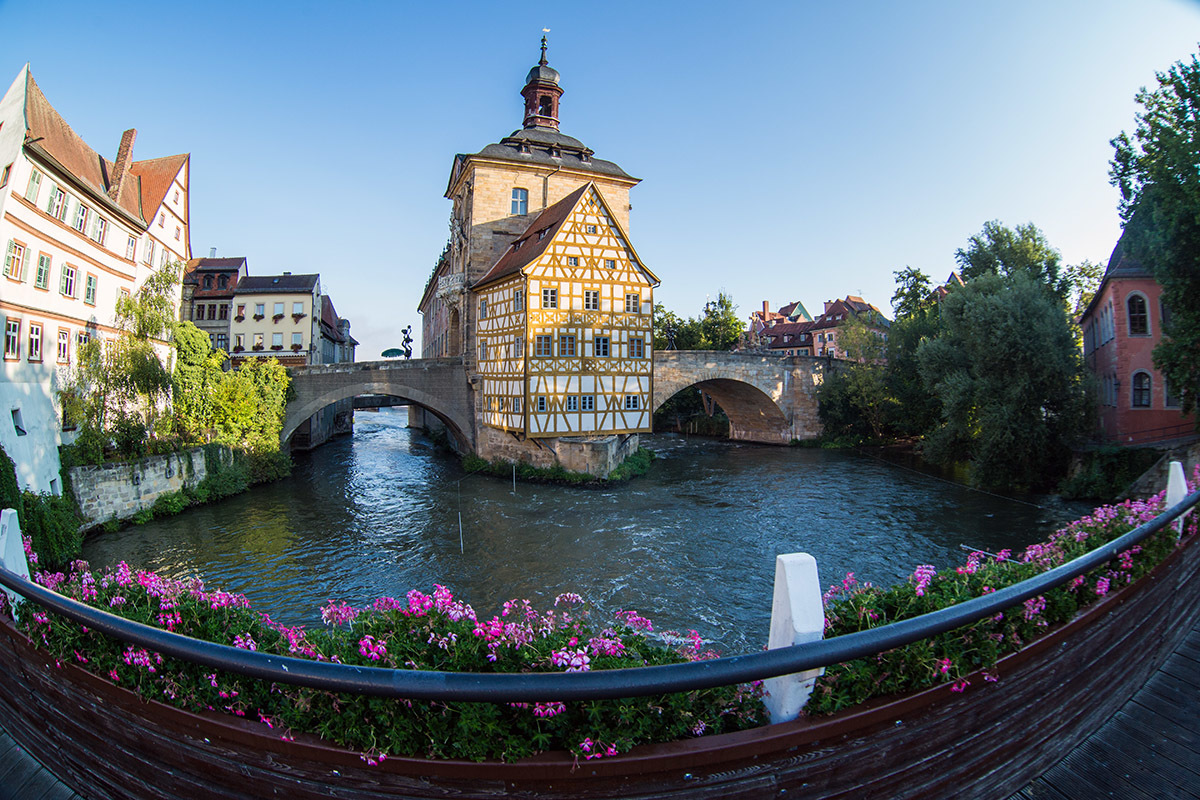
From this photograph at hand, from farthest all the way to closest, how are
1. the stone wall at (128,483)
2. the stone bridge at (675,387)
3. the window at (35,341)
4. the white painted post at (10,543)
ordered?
the stone bridge at (675,387) → the stone wall at (128,483) → the window at (35,341) → the white painted post at (10,543)

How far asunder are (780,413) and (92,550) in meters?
29.9

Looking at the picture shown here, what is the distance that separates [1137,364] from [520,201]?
893 inches

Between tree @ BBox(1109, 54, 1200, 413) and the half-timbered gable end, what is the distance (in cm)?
1340

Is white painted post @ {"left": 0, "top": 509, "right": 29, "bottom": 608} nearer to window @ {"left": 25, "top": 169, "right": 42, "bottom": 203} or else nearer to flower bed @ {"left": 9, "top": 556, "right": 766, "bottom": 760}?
flower bed @ {"left": 9, "top": 556, "right": 766, "bottom": 760}

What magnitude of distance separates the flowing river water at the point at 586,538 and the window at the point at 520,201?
11.6 metres

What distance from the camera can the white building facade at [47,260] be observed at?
12328mm

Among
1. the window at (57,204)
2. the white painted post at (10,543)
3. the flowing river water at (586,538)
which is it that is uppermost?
the window at (57,204)

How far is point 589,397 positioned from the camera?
21406 mm

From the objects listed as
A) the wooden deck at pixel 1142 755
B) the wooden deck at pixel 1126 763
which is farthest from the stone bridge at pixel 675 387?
the wooden deck at pixel 1142 755

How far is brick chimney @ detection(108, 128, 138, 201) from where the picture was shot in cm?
1778

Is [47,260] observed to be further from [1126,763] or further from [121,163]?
[1126,763]

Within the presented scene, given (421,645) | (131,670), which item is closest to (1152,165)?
(421,645)

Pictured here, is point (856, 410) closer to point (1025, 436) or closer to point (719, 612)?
point (1025, 436)

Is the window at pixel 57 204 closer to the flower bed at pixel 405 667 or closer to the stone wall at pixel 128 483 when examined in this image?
the stone wall at pixel 128 483
